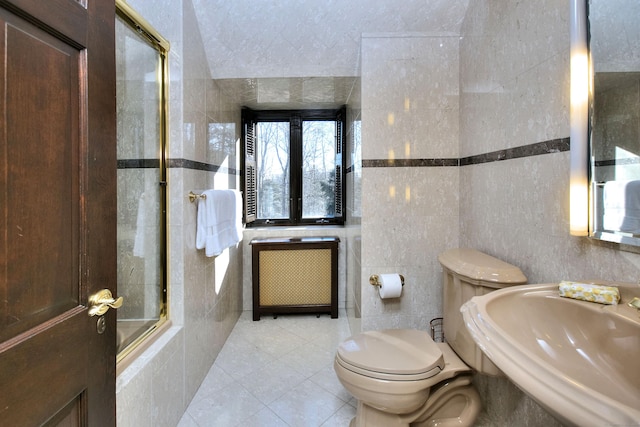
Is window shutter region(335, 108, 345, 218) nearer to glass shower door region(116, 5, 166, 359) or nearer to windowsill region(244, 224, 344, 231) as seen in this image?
windowsill region(244, 224, 344, 231)

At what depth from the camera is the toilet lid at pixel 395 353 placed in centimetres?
118

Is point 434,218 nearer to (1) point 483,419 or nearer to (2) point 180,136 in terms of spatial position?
(1) point 483,419

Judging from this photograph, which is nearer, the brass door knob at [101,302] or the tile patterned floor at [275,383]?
the brass door knob at [101,302]

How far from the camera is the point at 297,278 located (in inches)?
104

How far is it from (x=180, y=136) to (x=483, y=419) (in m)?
2.16

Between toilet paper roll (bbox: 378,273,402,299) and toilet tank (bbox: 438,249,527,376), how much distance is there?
313 mm

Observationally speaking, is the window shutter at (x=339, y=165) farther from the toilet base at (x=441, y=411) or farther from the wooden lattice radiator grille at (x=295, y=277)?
the toilet base at (x=441, y=411)

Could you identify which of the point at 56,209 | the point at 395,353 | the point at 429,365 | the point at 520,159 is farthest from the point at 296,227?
the point at 56,209

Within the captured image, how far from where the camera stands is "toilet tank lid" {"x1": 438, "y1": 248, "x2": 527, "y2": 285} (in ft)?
3.80

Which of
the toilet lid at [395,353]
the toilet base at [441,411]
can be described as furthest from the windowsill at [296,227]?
the toilet base at [441,411]

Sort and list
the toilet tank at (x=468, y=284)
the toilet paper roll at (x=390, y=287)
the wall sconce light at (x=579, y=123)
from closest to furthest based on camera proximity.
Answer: the wall sconce light at (x=579, y=123), the toilet tank at (x=468, y=284), the toilet paper roll at (x=390, y=287)

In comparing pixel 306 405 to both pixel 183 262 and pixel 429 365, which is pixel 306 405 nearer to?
pixel 429 365

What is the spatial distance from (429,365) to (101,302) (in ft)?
3.86

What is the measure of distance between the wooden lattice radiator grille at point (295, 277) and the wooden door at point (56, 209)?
6.03ft
